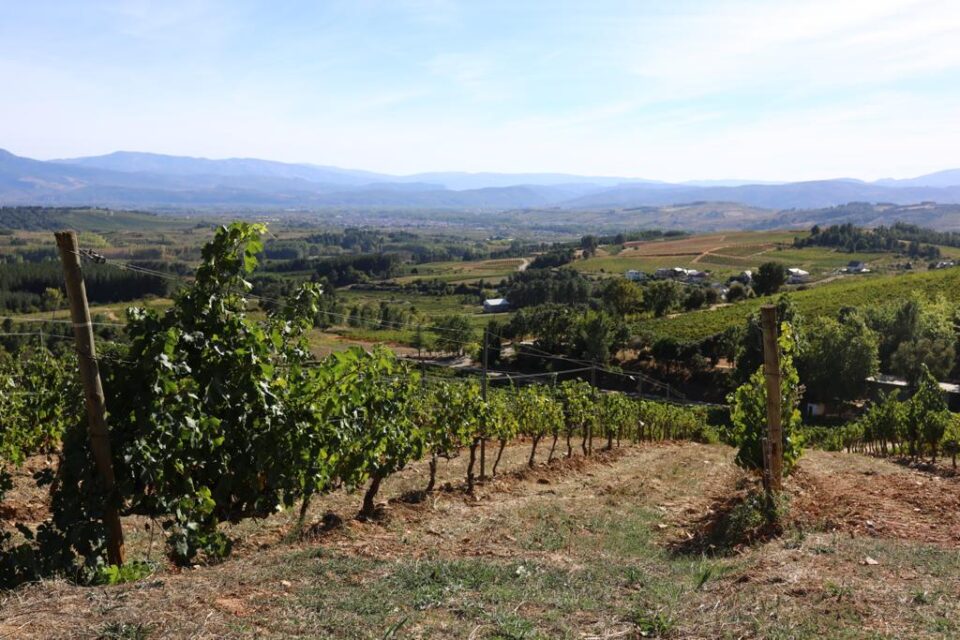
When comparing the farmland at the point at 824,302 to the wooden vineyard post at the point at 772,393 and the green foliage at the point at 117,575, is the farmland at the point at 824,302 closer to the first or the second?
the wooden vineyard post at the point at 772,393

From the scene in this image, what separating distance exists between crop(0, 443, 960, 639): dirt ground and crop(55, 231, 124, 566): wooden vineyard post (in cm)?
104

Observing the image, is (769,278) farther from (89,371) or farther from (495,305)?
(89,371)

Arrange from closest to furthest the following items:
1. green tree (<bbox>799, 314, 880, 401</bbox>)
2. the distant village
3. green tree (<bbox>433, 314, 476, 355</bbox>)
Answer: green tree (<bbox>799, 314, 880, 401</bbox>) < green tree (<bbox>433, 314, 476, 355</bbox>) < the distant village

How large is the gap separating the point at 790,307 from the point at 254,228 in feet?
172

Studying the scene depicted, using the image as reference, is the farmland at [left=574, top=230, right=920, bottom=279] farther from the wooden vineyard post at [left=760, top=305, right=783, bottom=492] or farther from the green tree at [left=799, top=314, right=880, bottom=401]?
the wooden vineyard post at [left=760, top=305, right=783, bottom=492]

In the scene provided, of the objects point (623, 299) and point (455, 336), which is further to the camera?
point (623, 299)

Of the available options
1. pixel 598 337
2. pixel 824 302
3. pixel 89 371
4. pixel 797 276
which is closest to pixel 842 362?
pixel 598 337

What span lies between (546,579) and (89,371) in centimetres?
494

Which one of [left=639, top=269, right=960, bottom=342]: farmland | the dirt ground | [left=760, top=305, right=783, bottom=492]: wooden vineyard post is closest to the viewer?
the dirt ground

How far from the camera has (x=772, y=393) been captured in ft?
32.9

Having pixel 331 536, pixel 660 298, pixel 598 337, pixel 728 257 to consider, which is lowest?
pixel 598 337

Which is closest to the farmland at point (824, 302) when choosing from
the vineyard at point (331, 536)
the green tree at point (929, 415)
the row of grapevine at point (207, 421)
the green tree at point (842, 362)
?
the green tree at point (842, 362)

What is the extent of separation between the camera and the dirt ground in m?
5.59

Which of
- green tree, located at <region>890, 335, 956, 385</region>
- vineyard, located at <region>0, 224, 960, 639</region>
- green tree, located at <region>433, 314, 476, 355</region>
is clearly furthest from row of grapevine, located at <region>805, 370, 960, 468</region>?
green tree, located at <region>433, 314, 476, 355</region>
